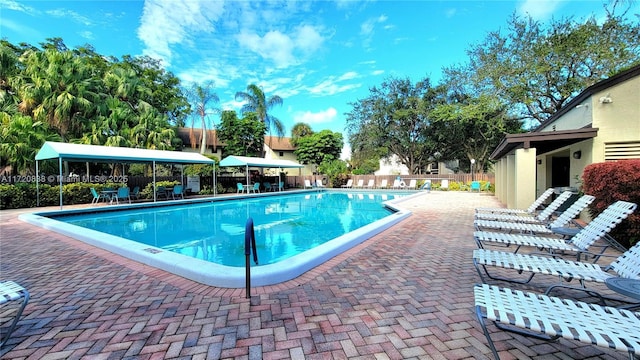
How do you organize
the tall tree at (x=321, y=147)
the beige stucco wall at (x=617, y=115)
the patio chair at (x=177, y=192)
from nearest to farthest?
the beige stucco wall at (x=617, y=115), the patio chair at (x=177, y=192), the tall tree at (x=321, y=147)

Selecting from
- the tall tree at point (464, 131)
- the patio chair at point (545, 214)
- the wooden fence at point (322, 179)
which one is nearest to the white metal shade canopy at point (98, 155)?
the wooden fence at point (322, 179)

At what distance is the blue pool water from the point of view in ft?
20.7

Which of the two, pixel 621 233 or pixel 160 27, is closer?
pixel 621 233

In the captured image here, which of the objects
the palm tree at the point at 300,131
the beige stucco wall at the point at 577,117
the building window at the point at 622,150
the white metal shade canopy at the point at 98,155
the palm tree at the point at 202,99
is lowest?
the building window at the point at 622,150

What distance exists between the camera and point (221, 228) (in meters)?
8.67

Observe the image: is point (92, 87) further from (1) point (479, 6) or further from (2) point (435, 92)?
(2) point (435, 92)

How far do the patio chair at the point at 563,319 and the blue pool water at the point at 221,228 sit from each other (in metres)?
4.18

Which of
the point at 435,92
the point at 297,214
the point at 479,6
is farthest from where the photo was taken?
the point at 435,92

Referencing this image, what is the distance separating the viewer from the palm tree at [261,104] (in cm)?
2784

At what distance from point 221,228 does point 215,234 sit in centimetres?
82

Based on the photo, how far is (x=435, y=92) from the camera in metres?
26.5

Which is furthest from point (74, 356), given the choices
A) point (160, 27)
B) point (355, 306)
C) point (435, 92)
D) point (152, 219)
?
point (435, 92)

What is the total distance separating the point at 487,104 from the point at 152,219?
2033 cm

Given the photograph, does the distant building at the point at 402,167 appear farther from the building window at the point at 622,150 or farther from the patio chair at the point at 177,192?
the building window at the point at 622,150
